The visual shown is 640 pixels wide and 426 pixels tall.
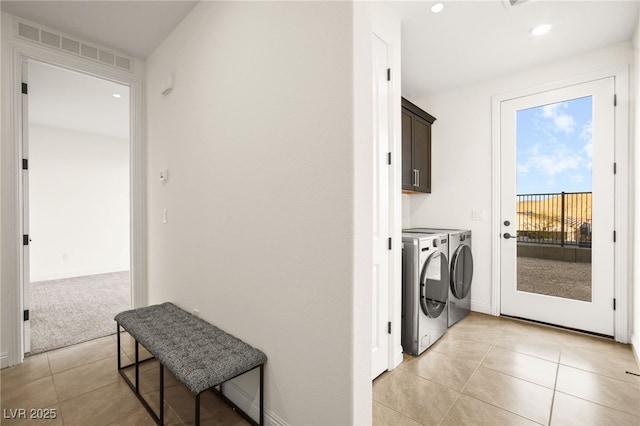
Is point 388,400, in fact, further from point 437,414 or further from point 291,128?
point 291,128

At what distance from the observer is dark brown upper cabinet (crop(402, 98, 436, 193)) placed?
303 cm

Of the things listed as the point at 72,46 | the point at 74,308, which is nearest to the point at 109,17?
the point at 72,46

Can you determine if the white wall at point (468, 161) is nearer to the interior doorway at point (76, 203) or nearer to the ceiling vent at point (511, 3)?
the ceiling vent at point (511, 3)

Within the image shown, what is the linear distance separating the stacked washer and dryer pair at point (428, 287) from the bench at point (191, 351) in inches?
51.4

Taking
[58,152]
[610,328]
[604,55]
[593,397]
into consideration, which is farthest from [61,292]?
[604,55]

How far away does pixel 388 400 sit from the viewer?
1785 mm

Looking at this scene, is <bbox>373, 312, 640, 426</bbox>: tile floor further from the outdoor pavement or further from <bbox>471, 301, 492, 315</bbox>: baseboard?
<bbox>471, 301, 492, 315</bbox>: baseboard

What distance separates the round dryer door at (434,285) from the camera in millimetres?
2357

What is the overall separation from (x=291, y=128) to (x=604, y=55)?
3.17 metres

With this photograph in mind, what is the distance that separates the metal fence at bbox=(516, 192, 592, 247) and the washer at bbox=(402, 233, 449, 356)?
1279 millimetres

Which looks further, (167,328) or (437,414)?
(167,328)

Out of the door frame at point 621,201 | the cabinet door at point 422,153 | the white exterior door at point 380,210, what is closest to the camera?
the white exterior door at point 380,210

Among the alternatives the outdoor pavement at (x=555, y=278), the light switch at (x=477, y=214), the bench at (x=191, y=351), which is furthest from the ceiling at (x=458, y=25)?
the bench at (x=191, y=351)


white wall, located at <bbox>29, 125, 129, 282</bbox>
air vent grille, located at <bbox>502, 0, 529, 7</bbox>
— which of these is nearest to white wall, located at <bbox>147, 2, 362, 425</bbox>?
air vent grille, located at <bbox>502, 0, 529, 7</bbox>
